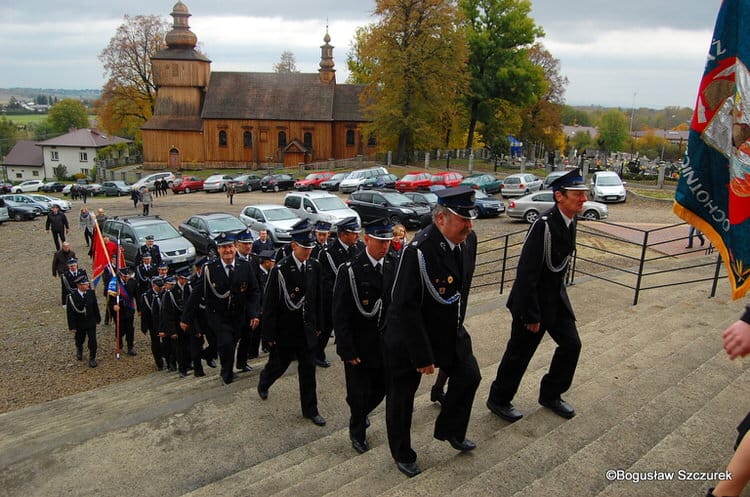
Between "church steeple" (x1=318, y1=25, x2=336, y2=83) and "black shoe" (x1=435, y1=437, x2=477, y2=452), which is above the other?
"church steeple" (x1=318, y1=25, x2=336, y2=83)

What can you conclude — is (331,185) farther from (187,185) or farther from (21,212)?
(21,212)

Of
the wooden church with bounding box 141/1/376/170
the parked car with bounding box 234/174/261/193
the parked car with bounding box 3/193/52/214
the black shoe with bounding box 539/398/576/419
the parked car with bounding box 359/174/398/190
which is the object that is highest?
the wooden church with bounding box 141/1/376/170

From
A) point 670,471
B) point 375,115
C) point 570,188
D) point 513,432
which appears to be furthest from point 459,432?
point 375,115

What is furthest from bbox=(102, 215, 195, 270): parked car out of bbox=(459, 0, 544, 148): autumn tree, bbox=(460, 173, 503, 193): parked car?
bbox=(459, 0, 544, 148): autumn tree

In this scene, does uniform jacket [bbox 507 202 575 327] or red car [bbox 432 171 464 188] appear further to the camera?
red car [bbox 432 171 464 188]

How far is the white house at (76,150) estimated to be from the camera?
249ft

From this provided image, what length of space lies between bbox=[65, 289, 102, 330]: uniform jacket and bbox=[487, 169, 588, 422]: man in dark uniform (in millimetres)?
8553

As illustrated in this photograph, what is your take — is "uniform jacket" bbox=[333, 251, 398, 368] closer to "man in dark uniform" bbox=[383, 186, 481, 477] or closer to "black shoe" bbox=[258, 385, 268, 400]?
"man in dark uniform" bbox=[383, 186, 481, 477]

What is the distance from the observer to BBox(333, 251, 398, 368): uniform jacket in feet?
17.1

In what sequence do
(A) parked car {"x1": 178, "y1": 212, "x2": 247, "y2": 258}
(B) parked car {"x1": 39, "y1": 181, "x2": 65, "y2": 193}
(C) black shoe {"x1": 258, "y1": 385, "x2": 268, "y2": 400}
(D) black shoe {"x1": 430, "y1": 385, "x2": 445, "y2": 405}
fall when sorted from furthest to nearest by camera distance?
(B) parked car {"x1": 39, "y1": 181, "x2": 65, "y2": 193} < (A) parked car {"x1": 178, "y1": 212, "x2": 247, "y2": 258} < (C) black shoe {"x1": 258, "y1": 385, "x2": 268, "y2": 400} < (D) black shoe {"x1": 430, "y1": 385, "x2": 445, "y2": 405}

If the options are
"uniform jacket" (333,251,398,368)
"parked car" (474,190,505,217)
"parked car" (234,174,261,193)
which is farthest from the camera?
"parked car" (234,174,261,193)

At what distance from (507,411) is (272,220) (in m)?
16.6

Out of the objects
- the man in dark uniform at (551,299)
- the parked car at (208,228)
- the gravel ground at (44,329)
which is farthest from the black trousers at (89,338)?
the man in dark uniform at (551,299)

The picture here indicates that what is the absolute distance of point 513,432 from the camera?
4.67m
